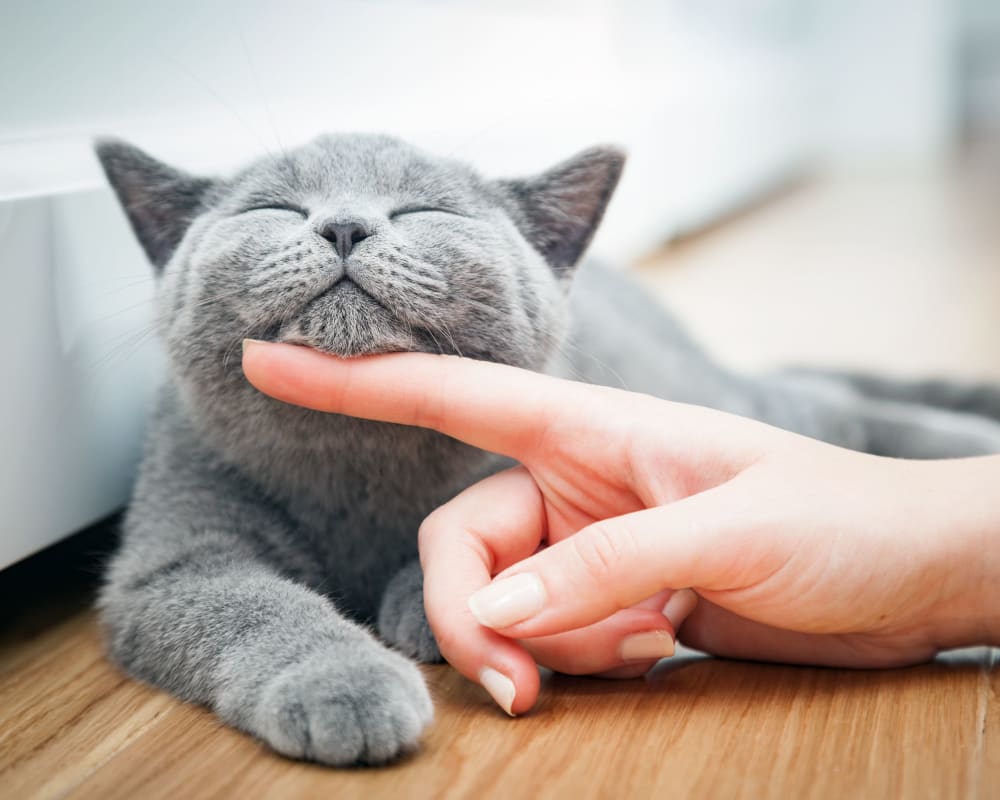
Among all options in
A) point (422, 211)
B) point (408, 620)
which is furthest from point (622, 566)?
point (422, 211)

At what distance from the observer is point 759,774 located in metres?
0.71

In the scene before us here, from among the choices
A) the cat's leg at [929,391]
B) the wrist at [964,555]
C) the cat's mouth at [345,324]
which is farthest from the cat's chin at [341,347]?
the cat's leg at [929,391]

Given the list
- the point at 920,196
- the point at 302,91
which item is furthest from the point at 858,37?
the point at 302,91

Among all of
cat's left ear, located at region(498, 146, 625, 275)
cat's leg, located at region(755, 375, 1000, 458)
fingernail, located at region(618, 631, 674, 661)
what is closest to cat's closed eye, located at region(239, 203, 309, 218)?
cat's left ear, located at region(498, 146, 625, 275)

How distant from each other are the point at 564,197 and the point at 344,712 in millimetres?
583

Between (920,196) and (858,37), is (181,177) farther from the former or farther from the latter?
(858,37)

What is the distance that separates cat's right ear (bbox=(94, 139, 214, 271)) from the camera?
Result: 0.99 m

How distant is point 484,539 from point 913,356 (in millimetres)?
1388

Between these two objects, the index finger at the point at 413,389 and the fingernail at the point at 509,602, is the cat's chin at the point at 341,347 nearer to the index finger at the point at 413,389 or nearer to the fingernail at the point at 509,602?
the index finger at the point at 413,389

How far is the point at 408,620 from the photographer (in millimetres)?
908

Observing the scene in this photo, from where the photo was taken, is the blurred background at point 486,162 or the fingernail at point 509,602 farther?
the blurred background at point 486,162

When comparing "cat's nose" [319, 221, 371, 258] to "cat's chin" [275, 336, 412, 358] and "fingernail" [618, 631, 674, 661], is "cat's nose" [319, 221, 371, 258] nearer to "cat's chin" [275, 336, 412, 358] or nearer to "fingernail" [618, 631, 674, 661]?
"cat's chin" [275, 336, 412, 358]

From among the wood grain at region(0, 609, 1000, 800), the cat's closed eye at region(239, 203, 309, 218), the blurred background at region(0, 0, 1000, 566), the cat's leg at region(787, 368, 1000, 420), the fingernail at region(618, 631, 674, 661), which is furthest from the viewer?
the cat's leg at region(787, 368, 1000, 420)

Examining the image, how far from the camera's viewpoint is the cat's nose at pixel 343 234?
0.84 metres
